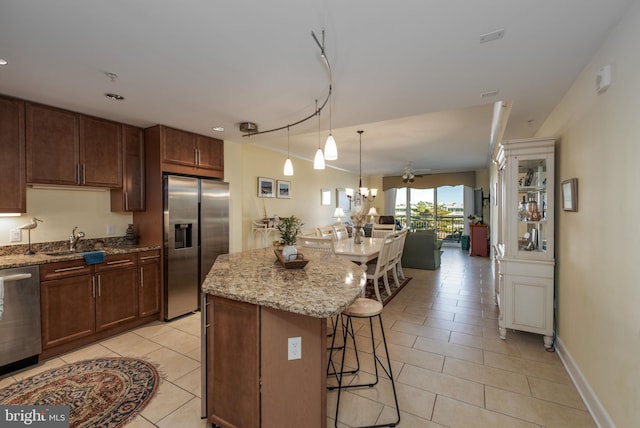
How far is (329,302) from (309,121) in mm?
2499

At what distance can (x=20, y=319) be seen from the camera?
2.42 m

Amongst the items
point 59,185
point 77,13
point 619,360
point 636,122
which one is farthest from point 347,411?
point 59,185

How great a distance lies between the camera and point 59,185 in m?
2.90

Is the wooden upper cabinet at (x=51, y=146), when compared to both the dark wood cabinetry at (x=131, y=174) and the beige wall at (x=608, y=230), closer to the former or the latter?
the dark wood cabinetry at (x=131, y=174)

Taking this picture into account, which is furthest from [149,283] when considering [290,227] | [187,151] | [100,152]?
[290,227]

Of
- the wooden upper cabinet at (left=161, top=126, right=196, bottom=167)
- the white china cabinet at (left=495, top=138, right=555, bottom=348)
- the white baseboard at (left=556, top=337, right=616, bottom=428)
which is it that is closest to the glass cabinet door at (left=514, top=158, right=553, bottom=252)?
the white china cabinet at (left=495, top=138, right=555, bottom=348)

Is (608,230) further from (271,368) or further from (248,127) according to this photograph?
(248,127)

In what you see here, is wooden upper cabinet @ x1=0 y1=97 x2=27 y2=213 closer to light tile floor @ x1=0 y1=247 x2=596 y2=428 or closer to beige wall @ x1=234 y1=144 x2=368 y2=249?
light tile floor @ x1=0 y1=247 x2=596 y2=428

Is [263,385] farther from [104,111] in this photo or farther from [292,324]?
[104,111]

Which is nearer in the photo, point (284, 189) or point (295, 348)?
point (295, 348)

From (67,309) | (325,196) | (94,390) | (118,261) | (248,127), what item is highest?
(248,127)

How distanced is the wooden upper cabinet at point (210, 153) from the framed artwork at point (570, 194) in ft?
13.0

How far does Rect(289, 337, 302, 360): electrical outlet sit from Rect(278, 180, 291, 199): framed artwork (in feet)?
14.9

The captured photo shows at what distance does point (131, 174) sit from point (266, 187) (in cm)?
245
